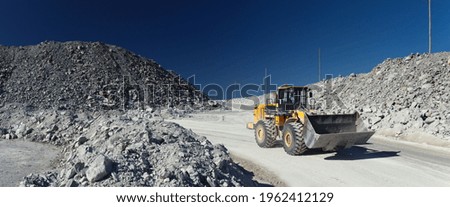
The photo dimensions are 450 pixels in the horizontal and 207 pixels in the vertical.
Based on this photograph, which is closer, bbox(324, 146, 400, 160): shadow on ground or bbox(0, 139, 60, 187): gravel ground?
bbox(0, 139, 60, 187): gravel ground

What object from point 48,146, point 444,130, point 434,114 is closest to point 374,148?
point 444,130

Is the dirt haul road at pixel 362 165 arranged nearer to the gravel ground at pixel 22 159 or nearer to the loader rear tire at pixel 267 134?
the loader rear tire at pixel 267 134

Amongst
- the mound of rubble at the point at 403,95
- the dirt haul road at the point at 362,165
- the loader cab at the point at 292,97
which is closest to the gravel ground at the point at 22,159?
the dirt haul road at the point at 362,165

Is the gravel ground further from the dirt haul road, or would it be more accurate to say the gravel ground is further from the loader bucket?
the loader bucket

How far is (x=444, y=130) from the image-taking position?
1372 cm

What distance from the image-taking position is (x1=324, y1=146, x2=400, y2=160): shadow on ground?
1088cm

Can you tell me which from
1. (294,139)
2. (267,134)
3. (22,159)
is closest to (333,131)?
(294,139)

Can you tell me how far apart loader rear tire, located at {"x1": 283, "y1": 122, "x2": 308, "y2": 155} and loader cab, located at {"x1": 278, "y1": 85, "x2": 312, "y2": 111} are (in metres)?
1.20

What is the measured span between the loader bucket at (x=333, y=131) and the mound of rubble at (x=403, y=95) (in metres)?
4.48

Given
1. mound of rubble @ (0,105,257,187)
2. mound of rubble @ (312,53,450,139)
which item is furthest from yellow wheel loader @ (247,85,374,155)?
mound of rubble @ (312,53,450,139)

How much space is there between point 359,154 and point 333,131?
3.55 feet

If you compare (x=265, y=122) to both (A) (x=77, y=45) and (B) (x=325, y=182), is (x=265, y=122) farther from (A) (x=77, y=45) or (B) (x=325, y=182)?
(A) (x=77, y=45)

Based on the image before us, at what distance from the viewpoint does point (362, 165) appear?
982cm

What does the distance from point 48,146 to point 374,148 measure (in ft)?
44.0
